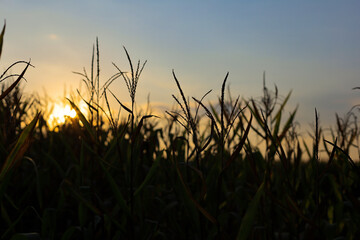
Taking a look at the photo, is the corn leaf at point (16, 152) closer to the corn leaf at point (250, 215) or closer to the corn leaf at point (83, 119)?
the corn leaf at point (83, 119)

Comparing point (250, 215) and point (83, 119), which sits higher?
point (83, 119)

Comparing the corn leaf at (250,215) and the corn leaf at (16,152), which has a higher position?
the corn leaf at (16,152)

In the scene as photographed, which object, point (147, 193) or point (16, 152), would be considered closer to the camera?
point (16, 152)

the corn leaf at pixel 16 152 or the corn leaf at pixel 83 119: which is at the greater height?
the corn leaf at pixel 83 119

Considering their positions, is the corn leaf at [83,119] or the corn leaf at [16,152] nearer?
the corn leaf at [16,152]

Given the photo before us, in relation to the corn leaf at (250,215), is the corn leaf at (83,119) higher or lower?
higher

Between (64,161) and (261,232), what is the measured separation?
2.37 meters

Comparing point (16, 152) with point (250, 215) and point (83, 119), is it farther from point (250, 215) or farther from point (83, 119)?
point (250, 215)

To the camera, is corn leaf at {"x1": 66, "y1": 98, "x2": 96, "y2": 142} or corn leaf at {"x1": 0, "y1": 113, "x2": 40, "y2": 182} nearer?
corn leaf at {"x1": 0, "y1": 113, "x2": 40, "y2": 182}

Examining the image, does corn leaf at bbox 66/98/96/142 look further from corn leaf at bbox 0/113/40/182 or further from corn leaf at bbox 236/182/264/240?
corn leaf at bbox 236/182/264/240

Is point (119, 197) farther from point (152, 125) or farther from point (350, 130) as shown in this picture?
point (152, 125)

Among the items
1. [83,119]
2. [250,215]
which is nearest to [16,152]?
[83,119]

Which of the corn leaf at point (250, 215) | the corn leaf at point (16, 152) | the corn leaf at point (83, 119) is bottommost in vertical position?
the corn leaf at point (250, 215)

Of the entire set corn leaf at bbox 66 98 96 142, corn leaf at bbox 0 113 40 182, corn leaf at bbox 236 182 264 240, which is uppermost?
corn leaf at bbox 66 98 96 142
